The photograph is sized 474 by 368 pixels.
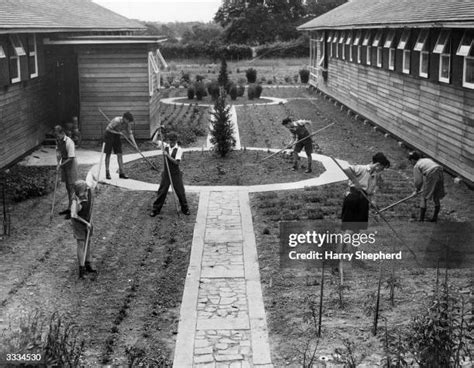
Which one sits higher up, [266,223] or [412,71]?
[412,71]

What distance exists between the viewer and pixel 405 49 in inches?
862

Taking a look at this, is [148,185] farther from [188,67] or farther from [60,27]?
[188,67]

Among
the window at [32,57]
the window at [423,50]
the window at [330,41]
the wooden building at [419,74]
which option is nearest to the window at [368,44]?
the wooden building at [419,74]

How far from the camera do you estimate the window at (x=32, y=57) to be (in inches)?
838

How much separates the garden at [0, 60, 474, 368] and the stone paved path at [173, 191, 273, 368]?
167 mm

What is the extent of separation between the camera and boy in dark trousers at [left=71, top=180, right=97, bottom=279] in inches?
422

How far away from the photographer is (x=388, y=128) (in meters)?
24.7

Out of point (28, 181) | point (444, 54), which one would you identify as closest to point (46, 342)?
point (28, 181)

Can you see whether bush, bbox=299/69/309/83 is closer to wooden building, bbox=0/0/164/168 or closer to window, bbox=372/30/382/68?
window, bbox=372/30/382/68

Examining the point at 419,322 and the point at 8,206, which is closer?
the point at 419,322

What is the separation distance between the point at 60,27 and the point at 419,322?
16.6 metres

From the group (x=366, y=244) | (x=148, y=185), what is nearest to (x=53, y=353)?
(x=366, y=244)

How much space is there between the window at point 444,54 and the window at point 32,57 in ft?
37.5

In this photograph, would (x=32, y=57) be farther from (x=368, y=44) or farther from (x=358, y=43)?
(x=358, y=43)
